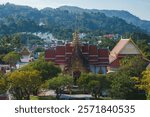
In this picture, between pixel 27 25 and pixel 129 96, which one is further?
pixel 27 25

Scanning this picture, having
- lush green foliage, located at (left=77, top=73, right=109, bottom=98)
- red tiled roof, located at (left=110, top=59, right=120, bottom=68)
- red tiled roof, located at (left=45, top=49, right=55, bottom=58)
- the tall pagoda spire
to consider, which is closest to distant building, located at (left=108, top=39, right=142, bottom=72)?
red tiled roof, located at (left=110, top=59, right=120, bottom=68)

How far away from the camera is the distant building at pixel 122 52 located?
360 cm

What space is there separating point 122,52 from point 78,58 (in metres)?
0.53

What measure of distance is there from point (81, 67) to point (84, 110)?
89.1 inches

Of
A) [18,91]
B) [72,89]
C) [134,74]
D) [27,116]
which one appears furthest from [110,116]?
[72,89]

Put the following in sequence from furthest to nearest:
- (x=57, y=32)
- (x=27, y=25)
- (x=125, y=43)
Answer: (x=57, y=32) < (x=27, y=25) < (x=125, y=43)

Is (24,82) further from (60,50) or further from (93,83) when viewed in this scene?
(93,83)

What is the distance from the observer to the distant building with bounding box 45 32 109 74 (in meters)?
3.79

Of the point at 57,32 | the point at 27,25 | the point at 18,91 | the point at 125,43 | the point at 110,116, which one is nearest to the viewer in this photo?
the point at 110,116

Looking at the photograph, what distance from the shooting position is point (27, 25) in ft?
24.5

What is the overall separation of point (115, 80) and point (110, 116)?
6.11 ft

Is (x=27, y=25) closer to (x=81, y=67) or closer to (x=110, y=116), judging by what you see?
(x=81, y=67)

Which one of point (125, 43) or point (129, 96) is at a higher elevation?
point (125, 43)

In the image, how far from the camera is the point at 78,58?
4.00 meters
